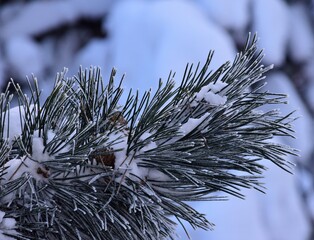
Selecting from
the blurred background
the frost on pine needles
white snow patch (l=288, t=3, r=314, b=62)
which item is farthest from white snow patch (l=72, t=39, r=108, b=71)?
the frost on pine needles

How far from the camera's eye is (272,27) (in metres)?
2.05

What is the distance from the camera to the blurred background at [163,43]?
1.78m

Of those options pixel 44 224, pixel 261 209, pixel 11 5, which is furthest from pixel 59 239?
pixel 261 209

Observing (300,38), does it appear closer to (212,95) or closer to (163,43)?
(163,43)

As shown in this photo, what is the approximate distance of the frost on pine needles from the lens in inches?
15.5

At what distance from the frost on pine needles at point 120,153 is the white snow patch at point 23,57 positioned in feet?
4.34

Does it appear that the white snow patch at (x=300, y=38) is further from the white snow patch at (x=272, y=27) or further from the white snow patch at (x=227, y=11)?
the white snow patch at (x=227, y=11)

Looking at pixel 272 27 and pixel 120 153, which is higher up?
pixel 272 27

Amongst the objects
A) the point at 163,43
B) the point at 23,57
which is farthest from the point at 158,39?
the point at 23,57

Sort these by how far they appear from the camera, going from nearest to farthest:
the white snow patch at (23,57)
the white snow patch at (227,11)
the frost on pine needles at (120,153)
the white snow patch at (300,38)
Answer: the frost on pine needles at (120,153), the white snow patch at (23,57), the white snow patch at (227,11), the white snow patch at (300,38)

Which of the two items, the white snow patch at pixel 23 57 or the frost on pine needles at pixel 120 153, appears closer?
the frost on pine needles at pixel 120 153

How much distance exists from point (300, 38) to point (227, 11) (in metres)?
0.39

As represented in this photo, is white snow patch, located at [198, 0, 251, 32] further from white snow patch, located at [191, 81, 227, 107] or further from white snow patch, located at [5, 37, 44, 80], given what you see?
white snow patch, located at [191, 81, 227, 107]

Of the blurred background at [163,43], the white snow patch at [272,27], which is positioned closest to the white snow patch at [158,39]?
the blurred background at [163,43]
